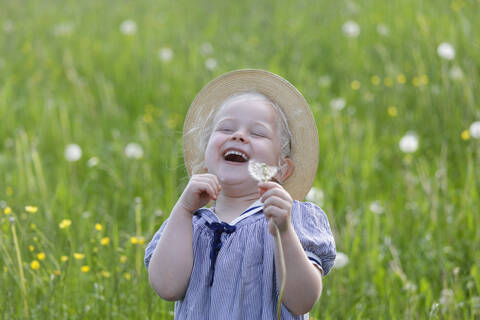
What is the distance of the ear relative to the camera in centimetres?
177

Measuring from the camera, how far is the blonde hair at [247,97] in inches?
69.0

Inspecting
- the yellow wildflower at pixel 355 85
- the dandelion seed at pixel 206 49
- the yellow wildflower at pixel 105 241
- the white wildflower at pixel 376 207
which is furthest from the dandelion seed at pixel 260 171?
the dandelion seed at pixel 206 49

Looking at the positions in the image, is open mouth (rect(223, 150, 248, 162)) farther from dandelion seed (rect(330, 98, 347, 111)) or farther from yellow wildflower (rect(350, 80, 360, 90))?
yellow wildflower (rect(350, 80, 360, 90))

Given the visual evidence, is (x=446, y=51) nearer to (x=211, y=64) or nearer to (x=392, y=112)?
(x=392, y=112)

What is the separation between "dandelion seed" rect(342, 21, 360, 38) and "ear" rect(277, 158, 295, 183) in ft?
10.6

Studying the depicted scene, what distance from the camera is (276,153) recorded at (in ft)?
5.53

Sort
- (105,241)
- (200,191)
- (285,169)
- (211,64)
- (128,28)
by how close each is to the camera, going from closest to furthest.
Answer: (200,191) → (285,169) → (105,241) → (211,64) → (128,28)

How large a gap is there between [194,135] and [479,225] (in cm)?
145

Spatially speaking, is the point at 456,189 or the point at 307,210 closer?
the point at 307,210

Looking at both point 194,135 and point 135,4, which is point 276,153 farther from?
point 135,4

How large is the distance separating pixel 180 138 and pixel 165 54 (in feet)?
6.27

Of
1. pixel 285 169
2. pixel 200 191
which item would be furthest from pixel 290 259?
pixel 285 169

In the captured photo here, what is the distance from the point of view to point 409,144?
345cm

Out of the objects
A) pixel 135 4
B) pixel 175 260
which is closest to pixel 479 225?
pixel 175 260
